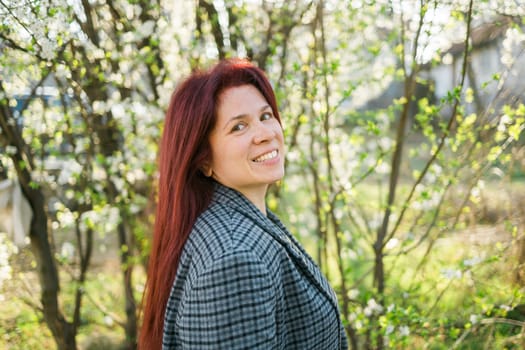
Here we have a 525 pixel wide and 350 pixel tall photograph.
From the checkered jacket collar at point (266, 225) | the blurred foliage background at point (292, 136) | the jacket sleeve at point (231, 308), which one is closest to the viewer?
the jacket sleeve at point (231, 308)

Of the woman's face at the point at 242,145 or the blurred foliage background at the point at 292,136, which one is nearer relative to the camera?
the woman's face at the point at 242,145

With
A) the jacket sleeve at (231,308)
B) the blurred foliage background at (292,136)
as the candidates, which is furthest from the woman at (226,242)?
the blurred foliage background at (292,136)

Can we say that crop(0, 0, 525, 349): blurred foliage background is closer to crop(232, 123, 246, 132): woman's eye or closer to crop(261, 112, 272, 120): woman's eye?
crop(261, 112, 272, 120): woman's eye

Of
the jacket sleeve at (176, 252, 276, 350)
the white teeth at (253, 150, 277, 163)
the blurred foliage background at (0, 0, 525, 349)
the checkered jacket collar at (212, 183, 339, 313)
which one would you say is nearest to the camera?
the jacket sleeve at (176, 252, 276, 350)

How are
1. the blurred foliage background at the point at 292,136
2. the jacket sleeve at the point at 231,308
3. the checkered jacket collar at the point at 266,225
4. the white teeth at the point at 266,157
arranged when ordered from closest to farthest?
the jacket sleeve at the point at 231,308 < the checkered jacket collar at the point at 266,225 < the white teeth at the point at 266,157 < the blurred foliage background at the point at 292,136

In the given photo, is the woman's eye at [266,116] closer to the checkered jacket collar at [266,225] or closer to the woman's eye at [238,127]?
the woman's eye at [238,127]

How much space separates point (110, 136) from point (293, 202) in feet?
6.68

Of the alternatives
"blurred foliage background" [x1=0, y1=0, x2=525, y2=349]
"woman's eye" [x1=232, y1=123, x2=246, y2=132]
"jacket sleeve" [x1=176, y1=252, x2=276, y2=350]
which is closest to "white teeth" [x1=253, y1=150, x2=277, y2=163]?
"woman's eye" [x1=232, y1=123, x2=246, y2=132]

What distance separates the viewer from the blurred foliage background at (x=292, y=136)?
2.86m

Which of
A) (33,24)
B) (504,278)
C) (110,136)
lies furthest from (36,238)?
(504,278)

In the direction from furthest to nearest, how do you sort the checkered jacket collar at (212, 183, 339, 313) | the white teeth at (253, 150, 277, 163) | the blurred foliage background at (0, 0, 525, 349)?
the blurred foliage background at (0, 0, 525, 349)
the white teeth at (253, 150, 277, 163)
the checkered jacket collar at (212, 183, 339, 313)

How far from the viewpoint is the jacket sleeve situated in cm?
129

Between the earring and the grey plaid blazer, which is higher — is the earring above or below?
above

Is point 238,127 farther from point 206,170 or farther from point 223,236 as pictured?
point 223,236
